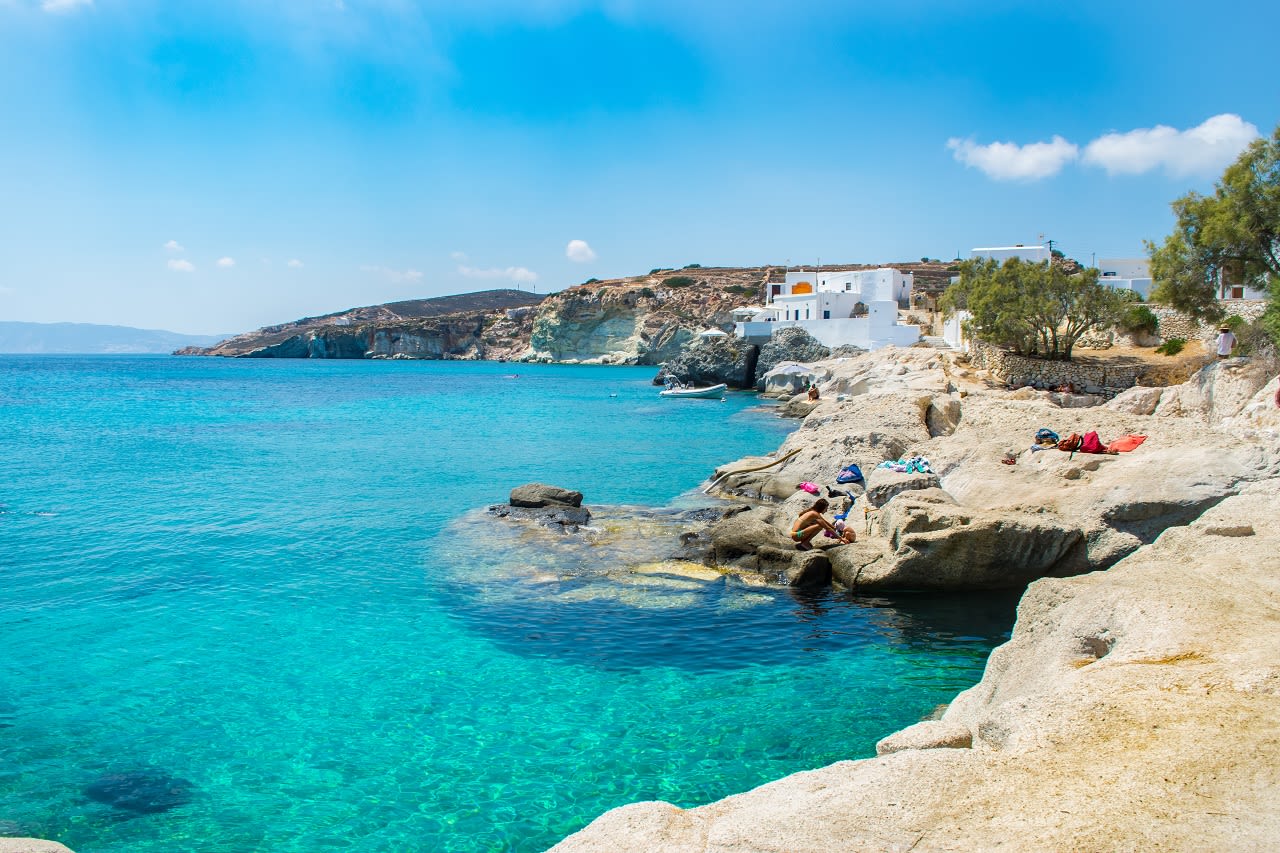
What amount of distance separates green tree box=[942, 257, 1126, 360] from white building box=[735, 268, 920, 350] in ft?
65.1

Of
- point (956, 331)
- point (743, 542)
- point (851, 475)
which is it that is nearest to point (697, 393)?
point (956, 331)

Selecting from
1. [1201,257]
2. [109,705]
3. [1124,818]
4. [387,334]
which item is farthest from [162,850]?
[387,334]

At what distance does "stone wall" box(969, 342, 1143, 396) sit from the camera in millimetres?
36312

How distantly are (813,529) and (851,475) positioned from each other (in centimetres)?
391

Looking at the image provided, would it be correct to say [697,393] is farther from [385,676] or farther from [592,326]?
[592,326]

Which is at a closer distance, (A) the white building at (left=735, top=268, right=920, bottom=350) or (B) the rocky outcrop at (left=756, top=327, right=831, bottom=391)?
(A) the white building at (left=735, top=268, right=920, bottom=350)

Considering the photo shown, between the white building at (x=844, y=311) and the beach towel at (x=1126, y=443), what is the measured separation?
4623cm

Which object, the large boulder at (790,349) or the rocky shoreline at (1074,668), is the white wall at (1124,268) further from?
the rocky shoreline at (1074,668)

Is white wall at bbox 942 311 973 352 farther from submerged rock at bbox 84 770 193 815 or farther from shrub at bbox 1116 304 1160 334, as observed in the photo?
submerged rock at bbox 84 770 193 815

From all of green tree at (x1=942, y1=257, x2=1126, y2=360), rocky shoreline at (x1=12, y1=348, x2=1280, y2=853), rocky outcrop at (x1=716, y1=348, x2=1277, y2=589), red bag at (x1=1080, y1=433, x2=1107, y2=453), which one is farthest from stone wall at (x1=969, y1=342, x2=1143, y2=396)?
red bag at (x1=1080, y1=433, x2=1107, y2=453)

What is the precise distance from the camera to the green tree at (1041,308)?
1499 inches

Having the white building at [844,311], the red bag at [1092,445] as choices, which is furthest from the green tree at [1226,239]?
the white building at [844,311]

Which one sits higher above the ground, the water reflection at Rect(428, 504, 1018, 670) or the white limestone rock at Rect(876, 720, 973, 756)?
the white limestone rock at Rect(876, 720, 973, 756)

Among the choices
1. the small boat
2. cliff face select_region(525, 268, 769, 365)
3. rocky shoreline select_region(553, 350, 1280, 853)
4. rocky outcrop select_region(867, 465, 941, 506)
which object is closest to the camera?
rocky shoreline select_region(553, 350, 1280, 853)
